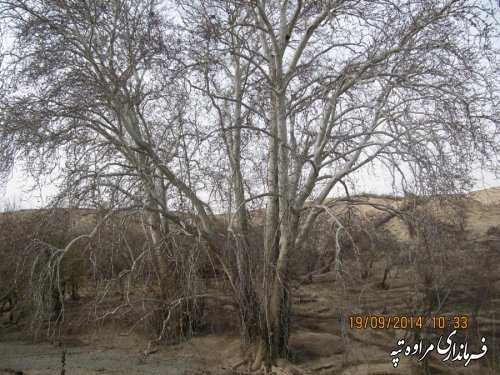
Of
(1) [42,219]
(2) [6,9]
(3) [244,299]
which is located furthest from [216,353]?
(2) [6,9]

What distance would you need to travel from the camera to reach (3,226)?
1211 centimetres

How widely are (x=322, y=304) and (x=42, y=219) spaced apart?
937 cm

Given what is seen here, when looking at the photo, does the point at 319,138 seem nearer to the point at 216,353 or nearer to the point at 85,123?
the point at 85,123
